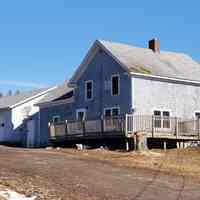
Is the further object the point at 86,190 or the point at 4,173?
the point at 4,173

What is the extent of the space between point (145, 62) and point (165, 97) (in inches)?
121

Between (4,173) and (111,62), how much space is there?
2202 cm

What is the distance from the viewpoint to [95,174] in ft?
64.3

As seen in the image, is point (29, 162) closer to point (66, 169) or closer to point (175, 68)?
point (66, 169)

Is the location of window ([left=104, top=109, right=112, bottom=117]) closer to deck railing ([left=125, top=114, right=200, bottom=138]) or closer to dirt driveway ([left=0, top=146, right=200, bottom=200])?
deck railing ([left=125, top=114, right=200, bottom=138])

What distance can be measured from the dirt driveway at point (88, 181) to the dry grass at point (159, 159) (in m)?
1.59

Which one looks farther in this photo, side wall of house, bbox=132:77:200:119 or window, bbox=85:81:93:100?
window, bbox=85:81:93:100

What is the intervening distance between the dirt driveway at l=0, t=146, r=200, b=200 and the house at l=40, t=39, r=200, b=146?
14355 millimetres

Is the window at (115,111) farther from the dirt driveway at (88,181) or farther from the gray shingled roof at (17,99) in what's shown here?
the gray shingled roof at (17,99)

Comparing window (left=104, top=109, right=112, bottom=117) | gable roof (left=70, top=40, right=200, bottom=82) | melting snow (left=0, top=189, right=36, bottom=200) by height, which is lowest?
melting snow (left=0, top=189, right=36, bottom=200)

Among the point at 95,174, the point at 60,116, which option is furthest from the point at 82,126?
the point at 95,174

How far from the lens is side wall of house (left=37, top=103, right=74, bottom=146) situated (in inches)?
1704

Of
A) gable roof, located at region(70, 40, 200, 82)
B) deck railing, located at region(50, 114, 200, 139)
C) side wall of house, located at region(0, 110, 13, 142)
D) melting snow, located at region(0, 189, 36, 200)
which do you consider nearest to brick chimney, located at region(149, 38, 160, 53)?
gable roof, located at region(70, 40, 200, 82)

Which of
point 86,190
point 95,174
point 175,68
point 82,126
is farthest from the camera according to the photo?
point 175,68
